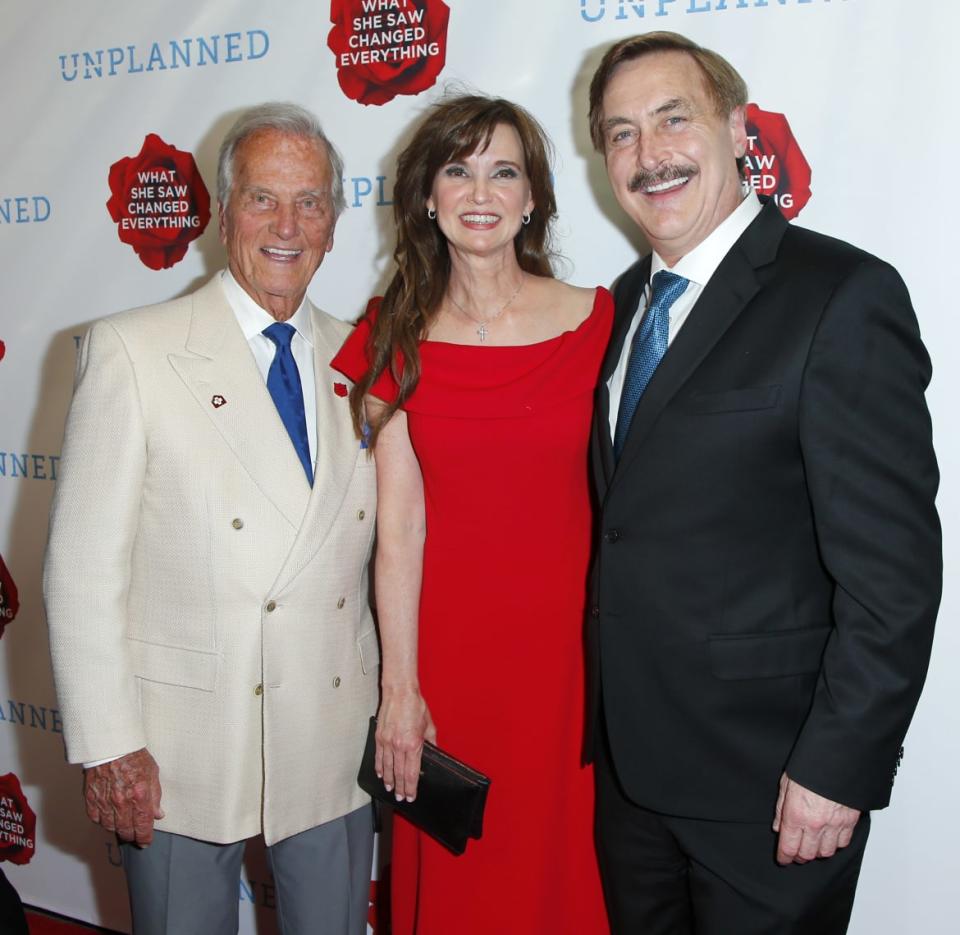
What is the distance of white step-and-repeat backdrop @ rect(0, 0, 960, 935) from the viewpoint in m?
2.28

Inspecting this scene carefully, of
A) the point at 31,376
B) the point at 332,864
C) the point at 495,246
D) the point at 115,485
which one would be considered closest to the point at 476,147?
the point at 495,246

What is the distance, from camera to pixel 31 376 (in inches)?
130

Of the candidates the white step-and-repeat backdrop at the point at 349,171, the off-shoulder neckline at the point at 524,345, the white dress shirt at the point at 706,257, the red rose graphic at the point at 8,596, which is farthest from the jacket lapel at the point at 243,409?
the red rose graphic at the point at 8,596

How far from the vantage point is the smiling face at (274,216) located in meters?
2.08

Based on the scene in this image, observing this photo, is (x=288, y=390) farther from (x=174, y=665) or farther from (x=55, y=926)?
(x=55, y=926)

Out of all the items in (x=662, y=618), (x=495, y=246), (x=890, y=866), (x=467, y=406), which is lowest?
(x=890, y=866)

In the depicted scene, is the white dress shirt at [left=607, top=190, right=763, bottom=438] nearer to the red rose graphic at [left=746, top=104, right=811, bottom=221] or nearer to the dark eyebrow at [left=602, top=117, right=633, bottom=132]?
the dark eyebrow at [left=602, top=117, right=633, bottom=132]

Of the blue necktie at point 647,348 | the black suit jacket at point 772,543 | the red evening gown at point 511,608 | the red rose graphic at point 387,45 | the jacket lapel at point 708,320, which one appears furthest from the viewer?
the red rose graphic at point 387,45

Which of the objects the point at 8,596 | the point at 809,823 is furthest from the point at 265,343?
the point at 8,596

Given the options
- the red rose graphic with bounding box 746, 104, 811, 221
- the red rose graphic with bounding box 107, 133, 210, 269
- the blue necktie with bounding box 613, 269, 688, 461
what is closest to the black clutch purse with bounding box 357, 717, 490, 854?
the blue necktie with bounding box 613, 269, 688, 461

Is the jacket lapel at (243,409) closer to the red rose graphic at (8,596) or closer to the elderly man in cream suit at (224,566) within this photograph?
the elderly man in cream suit at (224,566)

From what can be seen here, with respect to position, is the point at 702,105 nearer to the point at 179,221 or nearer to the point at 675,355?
the point at 675,355

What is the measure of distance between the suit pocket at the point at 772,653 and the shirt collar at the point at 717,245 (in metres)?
0.64

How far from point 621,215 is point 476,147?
0.54 metres
